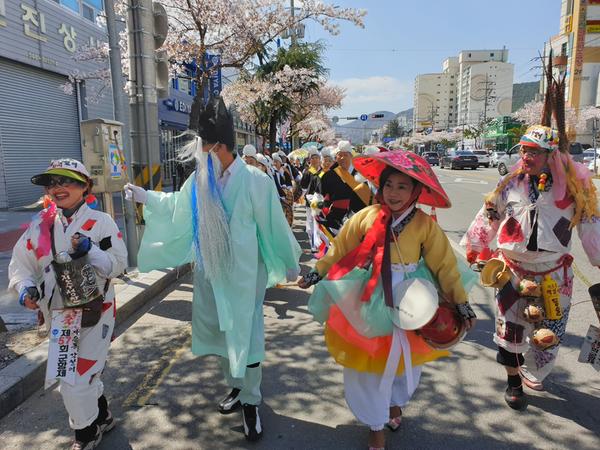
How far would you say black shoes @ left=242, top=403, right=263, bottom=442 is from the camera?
2.65 metres

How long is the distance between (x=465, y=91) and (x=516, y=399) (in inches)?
4963

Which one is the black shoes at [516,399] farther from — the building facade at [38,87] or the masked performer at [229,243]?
the building facade at [38,87]

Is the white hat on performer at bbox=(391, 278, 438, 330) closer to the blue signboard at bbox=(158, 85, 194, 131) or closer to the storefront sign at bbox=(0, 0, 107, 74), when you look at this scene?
the storefront sign at bbox=(0, 0, 107, 74)

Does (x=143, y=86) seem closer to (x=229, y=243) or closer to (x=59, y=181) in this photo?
(x=59, y=181)

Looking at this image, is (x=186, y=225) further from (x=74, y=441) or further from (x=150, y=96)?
(x=150, y=96)

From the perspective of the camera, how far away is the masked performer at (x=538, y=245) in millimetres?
2869

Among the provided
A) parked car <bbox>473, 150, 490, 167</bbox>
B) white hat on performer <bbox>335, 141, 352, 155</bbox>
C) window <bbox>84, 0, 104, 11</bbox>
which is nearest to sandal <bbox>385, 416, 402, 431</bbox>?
white hat on performer <bbox>335, 141, 352, 155</bbox>

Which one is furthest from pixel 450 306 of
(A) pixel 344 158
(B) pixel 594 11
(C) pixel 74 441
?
(B) pixel 594 11

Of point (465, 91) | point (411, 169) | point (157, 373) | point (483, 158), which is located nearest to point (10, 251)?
point (157, 373)

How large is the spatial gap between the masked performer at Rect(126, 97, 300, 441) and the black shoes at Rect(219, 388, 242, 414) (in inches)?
6.8

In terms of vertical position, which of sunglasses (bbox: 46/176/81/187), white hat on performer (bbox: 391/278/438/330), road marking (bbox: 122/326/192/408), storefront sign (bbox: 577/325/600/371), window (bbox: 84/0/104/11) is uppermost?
window (bbox: 84/0/104/11)

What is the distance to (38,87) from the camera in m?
12.7

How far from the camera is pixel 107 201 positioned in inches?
232

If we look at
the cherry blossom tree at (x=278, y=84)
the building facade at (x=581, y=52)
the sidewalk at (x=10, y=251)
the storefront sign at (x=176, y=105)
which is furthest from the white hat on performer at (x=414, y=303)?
the building facade at (x=581, y=52)
